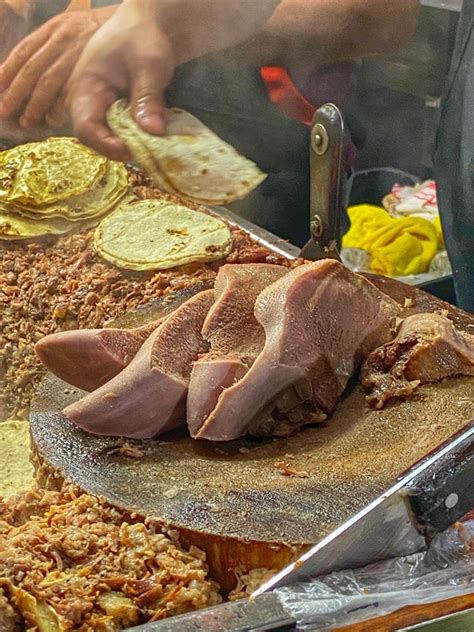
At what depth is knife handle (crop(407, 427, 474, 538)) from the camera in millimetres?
1401

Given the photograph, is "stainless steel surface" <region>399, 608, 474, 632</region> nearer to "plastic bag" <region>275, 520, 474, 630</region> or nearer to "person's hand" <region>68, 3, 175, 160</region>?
"plastic bag" <region>275, 520, 474, 630</region>

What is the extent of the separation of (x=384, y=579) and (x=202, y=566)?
1.12ft

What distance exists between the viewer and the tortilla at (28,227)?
10.4 ft

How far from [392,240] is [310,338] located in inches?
125

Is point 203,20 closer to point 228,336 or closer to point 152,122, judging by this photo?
point 152,122

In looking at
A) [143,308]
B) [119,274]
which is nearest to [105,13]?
[119,274]

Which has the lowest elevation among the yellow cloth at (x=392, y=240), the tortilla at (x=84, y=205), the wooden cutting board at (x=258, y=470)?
the yellow cloth at (x=392, y=240)

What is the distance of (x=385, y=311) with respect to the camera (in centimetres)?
208

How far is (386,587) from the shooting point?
4.56 ft

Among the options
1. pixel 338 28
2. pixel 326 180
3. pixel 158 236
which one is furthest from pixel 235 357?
pixel 338 28

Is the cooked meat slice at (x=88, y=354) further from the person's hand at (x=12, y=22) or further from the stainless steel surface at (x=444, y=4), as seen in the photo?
the stainless steel surface at (x=444, y=4)

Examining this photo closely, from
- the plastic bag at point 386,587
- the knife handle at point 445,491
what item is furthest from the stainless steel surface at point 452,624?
the knife handle at point 445,491

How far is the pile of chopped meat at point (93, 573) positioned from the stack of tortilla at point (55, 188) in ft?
5.64

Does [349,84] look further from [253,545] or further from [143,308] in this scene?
[253,545]
